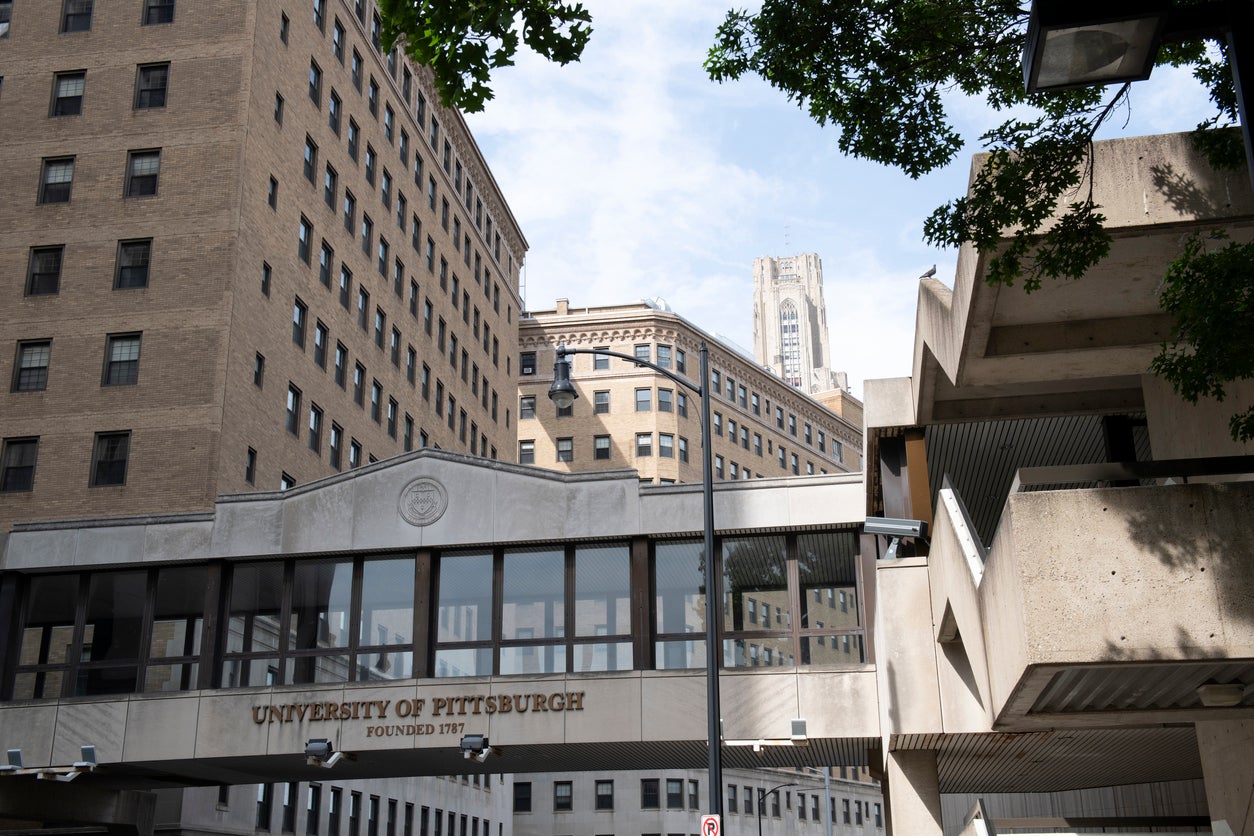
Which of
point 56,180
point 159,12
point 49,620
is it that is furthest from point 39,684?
point 159,12

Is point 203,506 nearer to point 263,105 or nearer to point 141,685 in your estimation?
point 141,685

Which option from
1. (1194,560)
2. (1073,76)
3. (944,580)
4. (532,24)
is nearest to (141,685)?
(944,580)

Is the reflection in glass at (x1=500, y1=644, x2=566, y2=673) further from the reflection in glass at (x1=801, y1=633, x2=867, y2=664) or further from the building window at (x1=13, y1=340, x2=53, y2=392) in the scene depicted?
the building window at (x1=13, y1=340, x2=53, y2=392)

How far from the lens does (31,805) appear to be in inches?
1097

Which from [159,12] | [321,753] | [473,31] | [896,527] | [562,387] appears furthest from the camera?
[159,12]

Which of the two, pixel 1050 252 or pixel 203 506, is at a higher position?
pixel 203 506

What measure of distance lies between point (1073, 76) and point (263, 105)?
40.1 meters

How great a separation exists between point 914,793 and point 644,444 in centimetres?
6644

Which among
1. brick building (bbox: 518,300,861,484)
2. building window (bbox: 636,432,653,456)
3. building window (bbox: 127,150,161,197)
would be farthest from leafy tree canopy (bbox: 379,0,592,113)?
building window (bbox: 636,432,653,456)

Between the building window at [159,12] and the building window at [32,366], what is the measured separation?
11.5 metres

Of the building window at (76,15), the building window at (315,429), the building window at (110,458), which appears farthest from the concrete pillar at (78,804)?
the building window at (76,15)

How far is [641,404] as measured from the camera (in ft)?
287

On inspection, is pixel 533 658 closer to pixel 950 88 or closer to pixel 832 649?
pixel 832 649

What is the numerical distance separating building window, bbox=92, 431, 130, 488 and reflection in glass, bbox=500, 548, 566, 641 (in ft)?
54.3
